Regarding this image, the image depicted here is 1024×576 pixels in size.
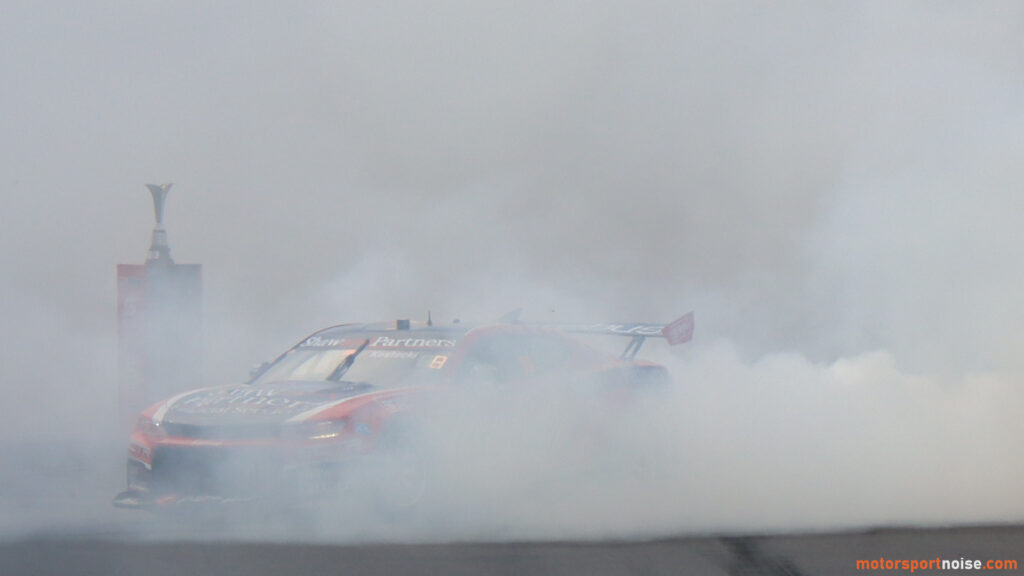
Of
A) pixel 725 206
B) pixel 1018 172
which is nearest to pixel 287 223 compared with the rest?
pixel 725 206

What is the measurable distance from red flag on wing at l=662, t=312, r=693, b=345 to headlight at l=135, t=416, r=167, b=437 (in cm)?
304

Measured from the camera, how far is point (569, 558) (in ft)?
14.5

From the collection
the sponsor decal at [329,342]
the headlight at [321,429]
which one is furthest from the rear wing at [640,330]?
the headlight at [321,429]

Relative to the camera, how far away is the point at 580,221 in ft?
38.5

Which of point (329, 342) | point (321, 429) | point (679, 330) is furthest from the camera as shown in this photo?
point (679, 330)

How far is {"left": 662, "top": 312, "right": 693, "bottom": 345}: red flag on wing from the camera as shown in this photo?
6.37 meters

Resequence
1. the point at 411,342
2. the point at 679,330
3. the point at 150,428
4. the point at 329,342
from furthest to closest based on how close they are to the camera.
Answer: the point at 679,330
the point at 329,342
the point at 411,342
the point at 150,428

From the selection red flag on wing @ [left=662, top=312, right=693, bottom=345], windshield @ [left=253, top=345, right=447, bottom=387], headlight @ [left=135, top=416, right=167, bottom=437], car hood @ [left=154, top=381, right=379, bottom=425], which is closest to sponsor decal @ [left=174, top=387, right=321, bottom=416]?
car hood @ [left=154, top=381, right=379, bottom=425]

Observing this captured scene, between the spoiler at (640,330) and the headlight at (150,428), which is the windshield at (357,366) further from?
the spoiler at (640,330)

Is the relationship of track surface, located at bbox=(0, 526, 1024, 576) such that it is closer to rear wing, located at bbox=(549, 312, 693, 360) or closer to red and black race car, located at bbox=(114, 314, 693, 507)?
red and black race car, located at bbox=(114, 314, 693, 507)

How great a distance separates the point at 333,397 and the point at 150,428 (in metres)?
0.94

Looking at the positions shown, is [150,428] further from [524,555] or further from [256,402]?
[524,555]

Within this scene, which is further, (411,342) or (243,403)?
(411,342)

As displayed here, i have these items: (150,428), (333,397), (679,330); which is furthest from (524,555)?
(679,330)
